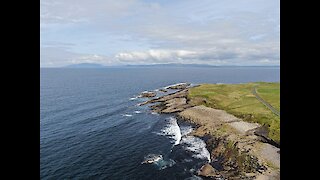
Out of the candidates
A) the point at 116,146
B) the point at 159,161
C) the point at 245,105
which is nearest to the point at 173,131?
the point at 116,146

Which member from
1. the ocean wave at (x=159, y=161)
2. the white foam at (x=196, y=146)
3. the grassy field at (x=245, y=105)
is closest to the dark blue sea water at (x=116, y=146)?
the white foam at (x=196, y=146)

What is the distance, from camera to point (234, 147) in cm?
3528

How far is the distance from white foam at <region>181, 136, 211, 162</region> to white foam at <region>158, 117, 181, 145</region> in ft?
4.61

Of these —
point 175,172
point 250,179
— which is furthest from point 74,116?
point 250,179

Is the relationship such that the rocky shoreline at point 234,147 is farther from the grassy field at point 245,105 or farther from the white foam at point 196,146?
the grassy field at point 245,105

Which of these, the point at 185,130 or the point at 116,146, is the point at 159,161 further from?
the point at 185,130

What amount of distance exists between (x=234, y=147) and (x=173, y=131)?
1404 cm

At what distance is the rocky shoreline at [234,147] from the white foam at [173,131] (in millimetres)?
2567

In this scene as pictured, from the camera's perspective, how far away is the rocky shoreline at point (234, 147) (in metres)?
29.9

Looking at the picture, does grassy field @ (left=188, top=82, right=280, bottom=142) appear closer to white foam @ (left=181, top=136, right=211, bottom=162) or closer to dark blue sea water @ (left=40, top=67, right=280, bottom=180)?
white foam @ (left=181, top=136, right=211, bottom=162)

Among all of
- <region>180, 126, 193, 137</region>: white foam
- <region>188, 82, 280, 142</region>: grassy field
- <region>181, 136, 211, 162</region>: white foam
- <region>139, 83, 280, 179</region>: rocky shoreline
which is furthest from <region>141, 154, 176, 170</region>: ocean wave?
<region>188, 82, 280, 142</region>: grassy field

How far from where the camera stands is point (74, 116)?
60219 millimetres
